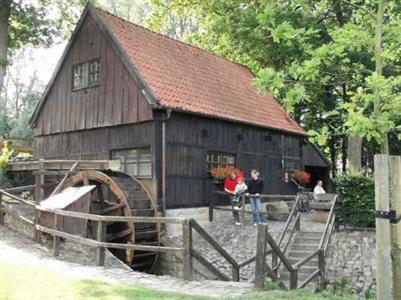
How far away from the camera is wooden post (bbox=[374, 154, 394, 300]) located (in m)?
4.86

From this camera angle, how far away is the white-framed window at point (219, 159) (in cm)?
1545

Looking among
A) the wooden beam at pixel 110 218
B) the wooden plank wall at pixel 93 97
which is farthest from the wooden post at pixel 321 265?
the wooden plank wall at pixel 93 97

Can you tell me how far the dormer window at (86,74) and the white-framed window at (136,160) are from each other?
263 centimetres

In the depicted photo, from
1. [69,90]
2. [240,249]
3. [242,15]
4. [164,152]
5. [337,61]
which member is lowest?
[240,249]

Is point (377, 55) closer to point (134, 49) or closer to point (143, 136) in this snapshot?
point (143, 136)

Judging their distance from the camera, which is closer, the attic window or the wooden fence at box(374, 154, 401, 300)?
the wooden fence at box(374, 154, 401, 300)

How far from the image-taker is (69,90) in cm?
1670

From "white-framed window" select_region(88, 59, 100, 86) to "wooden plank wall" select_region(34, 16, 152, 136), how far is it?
0.58 ft

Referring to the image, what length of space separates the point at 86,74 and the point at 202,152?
484cm

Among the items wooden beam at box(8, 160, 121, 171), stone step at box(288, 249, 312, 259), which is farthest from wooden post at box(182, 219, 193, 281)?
stone step at box(288, 249, 312, 259)

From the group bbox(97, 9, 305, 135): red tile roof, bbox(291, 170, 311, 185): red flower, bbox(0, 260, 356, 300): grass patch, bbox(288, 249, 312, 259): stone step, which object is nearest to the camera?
bbox(0, 260, 356, 300): grass patch

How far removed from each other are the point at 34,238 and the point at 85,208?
4.93 ft

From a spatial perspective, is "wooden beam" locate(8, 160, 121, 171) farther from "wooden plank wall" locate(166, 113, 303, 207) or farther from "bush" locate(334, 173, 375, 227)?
"bush" locate(334, 173, 375, 227)

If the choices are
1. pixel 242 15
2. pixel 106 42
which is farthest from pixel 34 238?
pixel 242 15
